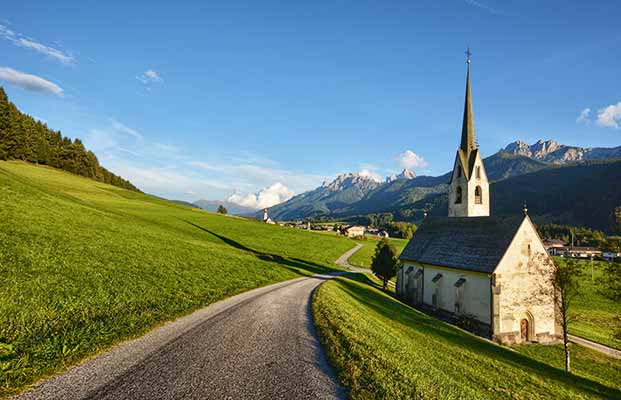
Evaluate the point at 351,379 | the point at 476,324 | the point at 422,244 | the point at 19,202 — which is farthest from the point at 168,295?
the point at 422,244

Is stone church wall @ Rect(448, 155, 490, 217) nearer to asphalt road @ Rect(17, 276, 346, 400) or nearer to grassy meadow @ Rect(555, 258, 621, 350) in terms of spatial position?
grassy meadow @ Rect(555, 258, 621, 350)

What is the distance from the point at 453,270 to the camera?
3231 cm

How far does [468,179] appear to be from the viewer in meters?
36.9

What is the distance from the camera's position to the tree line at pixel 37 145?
7066 centimetres

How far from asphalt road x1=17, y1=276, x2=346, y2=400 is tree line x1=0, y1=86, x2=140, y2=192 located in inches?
3467

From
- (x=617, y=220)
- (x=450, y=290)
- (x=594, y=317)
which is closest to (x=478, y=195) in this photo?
(x=450, y=290)

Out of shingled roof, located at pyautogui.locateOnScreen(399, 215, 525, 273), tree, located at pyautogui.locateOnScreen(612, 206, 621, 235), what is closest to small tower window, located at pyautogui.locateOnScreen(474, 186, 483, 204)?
shingled roof, located at pyautogui.locateOnScreen(399, 215, 525, 273)

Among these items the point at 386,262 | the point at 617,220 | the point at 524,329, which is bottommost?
the point at 524,329

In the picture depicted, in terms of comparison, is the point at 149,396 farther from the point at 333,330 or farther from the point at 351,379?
the point at 333,330

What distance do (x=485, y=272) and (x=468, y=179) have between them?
13504 mm

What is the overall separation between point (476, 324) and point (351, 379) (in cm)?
2606

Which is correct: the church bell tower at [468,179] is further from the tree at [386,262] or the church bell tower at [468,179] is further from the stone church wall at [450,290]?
the tree at [386,262]

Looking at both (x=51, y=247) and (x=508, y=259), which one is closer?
(x=51, y=247)

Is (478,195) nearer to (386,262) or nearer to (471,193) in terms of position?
(471,193)
